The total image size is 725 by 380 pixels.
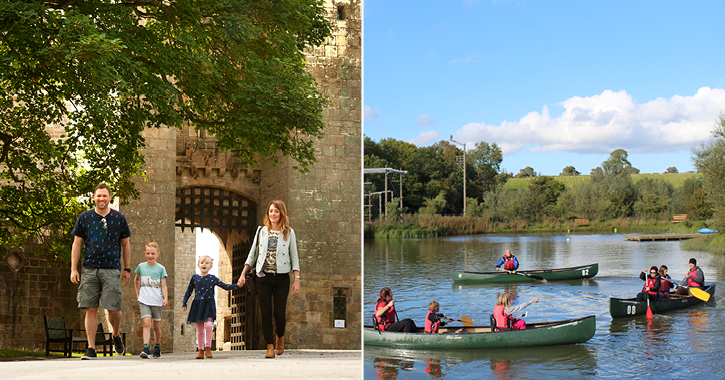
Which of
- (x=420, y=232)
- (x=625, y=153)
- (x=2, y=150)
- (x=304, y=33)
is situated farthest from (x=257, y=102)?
(x=625, y=153)

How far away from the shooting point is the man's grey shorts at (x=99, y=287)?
21.6ft

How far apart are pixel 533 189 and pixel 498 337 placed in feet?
55.0

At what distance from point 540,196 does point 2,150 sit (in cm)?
2255

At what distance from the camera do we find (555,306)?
27.2m

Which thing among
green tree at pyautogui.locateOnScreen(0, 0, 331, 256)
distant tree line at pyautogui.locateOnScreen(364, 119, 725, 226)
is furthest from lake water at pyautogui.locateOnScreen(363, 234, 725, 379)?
green tree at pyautogui.locateOnScreen(0, 0, 331, 256)

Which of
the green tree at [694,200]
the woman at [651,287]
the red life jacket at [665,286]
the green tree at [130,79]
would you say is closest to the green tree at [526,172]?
the green tree at [694,200]

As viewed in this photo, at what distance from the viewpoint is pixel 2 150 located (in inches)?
438

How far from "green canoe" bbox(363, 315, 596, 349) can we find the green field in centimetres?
886

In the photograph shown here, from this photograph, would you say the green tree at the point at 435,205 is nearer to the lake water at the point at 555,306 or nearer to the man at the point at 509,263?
the lake water at the point at 555,306

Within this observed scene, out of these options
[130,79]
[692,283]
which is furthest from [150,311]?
[692,283]

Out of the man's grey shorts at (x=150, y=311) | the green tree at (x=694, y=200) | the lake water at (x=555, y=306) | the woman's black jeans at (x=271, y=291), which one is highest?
the green tree at (x=694, y=200)

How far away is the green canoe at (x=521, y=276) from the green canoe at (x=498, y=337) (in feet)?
48.6

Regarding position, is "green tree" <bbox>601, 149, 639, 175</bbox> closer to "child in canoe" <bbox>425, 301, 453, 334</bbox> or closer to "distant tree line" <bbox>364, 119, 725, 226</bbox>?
"distant tree line" <bbox>364, 119, 725, 226</bbox>

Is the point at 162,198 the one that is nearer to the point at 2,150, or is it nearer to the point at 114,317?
the point at 2,150
